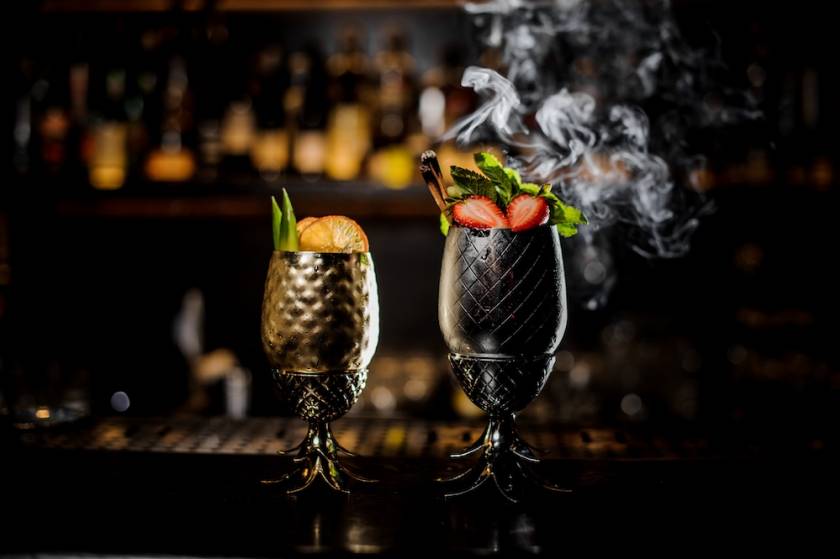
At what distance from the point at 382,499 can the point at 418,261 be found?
79.9 inches

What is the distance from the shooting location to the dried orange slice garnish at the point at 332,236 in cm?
98

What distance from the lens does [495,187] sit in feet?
3.14

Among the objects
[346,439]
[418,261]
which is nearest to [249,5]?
[418,261]

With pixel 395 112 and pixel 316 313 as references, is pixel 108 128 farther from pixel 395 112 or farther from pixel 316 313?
pixel 316 313

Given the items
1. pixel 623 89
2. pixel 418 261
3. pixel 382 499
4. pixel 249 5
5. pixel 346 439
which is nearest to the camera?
pixel 382 499

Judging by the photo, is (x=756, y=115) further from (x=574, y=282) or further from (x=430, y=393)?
(x=430, y=393)

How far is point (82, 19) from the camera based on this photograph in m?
2.59

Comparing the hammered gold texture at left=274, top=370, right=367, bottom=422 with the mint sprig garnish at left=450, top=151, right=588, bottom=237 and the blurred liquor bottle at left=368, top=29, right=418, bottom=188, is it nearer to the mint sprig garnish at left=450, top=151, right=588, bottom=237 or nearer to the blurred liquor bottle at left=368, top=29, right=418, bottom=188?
the mint sprig garnish at left=450, top=151, right=588, bottom=237

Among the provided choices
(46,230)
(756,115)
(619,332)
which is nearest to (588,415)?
(619,332)

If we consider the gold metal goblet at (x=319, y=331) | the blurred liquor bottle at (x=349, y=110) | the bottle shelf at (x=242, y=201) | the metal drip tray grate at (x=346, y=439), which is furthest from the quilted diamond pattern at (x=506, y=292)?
the blurred liquor bottle at (x=349, y=110)

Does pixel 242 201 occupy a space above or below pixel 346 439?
above

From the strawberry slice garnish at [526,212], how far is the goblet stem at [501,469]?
0.22 m

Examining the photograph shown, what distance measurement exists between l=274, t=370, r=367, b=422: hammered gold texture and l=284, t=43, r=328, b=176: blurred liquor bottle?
166 centimetres

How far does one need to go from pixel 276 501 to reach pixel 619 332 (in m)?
1.99
